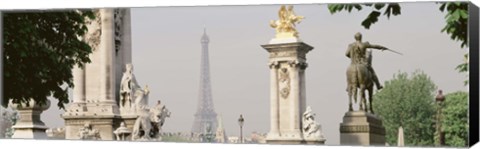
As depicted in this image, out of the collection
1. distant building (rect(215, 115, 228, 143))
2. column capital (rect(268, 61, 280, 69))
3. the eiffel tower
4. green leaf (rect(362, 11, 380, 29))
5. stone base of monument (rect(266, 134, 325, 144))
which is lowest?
stone base of monument (rect(266, 134, 325, 144))

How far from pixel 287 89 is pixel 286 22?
3.61 m

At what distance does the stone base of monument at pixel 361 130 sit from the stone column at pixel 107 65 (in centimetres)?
584

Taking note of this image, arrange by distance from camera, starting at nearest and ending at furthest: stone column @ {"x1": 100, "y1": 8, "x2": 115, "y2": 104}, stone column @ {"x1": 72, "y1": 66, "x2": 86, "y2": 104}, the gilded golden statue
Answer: the gilded golden statue
stone column @ {"x1": 72, "y1": 66, "x2": 86, "y2": 104}
stone column @ {"x1": 100, "y1": 8, "x2": 115, "y2": 104}

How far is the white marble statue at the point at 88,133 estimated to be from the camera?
893 inches

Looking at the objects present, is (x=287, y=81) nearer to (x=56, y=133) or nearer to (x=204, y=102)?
(x=204, y=102)

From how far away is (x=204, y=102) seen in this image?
71.8 feet

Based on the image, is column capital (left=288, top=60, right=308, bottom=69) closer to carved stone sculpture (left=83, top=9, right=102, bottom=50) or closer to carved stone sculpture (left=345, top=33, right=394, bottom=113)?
carved stone sculpture (left=345, top=33, right=394, bottom=113)

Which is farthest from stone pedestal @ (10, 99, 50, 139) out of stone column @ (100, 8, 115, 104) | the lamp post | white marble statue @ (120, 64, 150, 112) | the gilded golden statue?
the lamp post

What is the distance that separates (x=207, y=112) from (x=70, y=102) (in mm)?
3179

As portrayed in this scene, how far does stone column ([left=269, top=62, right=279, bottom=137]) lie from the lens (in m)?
22.4

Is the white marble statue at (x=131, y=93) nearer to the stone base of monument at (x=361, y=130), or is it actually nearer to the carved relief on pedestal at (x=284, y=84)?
the carved relief on pedestal at (x=284, y=84)

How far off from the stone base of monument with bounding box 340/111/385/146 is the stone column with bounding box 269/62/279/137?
5.80 feet

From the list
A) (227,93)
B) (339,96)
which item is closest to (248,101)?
(227,93)

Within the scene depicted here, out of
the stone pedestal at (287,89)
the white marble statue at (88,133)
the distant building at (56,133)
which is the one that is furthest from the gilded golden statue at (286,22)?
the distant building at (56,133)
